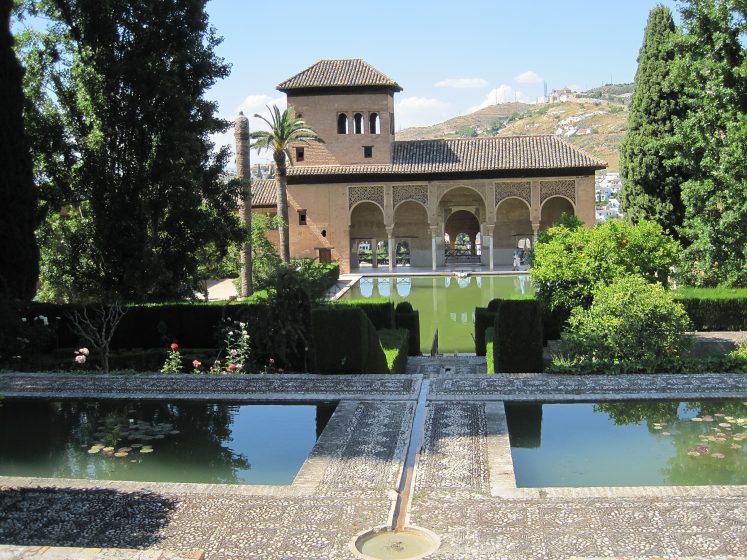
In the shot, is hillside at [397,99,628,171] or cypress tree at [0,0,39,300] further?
hillside at [397,99,628,171]

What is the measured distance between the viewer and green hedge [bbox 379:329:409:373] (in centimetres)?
1141

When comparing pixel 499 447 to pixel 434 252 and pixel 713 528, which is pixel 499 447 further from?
pixel 434 252

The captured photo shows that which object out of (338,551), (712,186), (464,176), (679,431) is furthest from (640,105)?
(338,551)

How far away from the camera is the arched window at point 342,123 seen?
108 feet

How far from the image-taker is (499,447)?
22.5 ft

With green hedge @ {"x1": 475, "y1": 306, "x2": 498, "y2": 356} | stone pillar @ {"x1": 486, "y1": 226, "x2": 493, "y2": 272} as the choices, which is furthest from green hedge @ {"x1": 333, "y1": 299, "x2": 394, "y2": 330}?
stone pillar @ {"x1": 486, "y1": 226, "x2": 493, "y2": 272}

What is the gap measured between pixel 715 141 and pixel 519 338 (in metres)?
9.17

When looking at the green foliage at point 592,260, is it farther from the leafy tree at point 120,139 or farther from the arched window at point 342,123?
the arched window at point 342,123

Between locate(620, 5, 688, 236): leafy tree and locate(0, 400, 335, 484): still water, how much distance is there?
46.2ft

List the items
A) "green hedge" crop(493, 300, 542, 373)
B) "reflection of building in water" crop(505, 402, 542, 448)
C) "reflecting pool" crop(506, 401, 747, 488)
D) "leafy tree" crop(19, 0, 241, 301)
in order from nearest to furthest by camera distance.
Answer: "reflecting pool" crop(506, 401, 747, 488) → "reflection of building in water" crop(505, 402, 542, 448) → "green hedge" crop(493, 300, 542, 373) → "leafy tree" crop(19, 0, 241, 301)

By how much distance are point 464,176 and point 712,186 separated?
1651cm

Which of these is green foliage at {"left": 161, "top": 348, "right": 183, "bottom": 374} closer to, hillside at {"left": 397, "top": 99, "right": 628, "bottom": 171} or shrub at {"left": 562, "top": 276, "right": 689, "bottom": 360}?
shrub at {"left": 562, "top": 276, "right": 689, "bottom": 360}

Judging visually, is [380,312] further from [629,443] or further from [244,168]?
[244,168]

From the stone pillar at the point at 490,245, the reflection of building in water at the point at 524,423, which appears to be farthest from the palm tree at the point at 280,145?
the reflection of building in water at the point at 524,423
